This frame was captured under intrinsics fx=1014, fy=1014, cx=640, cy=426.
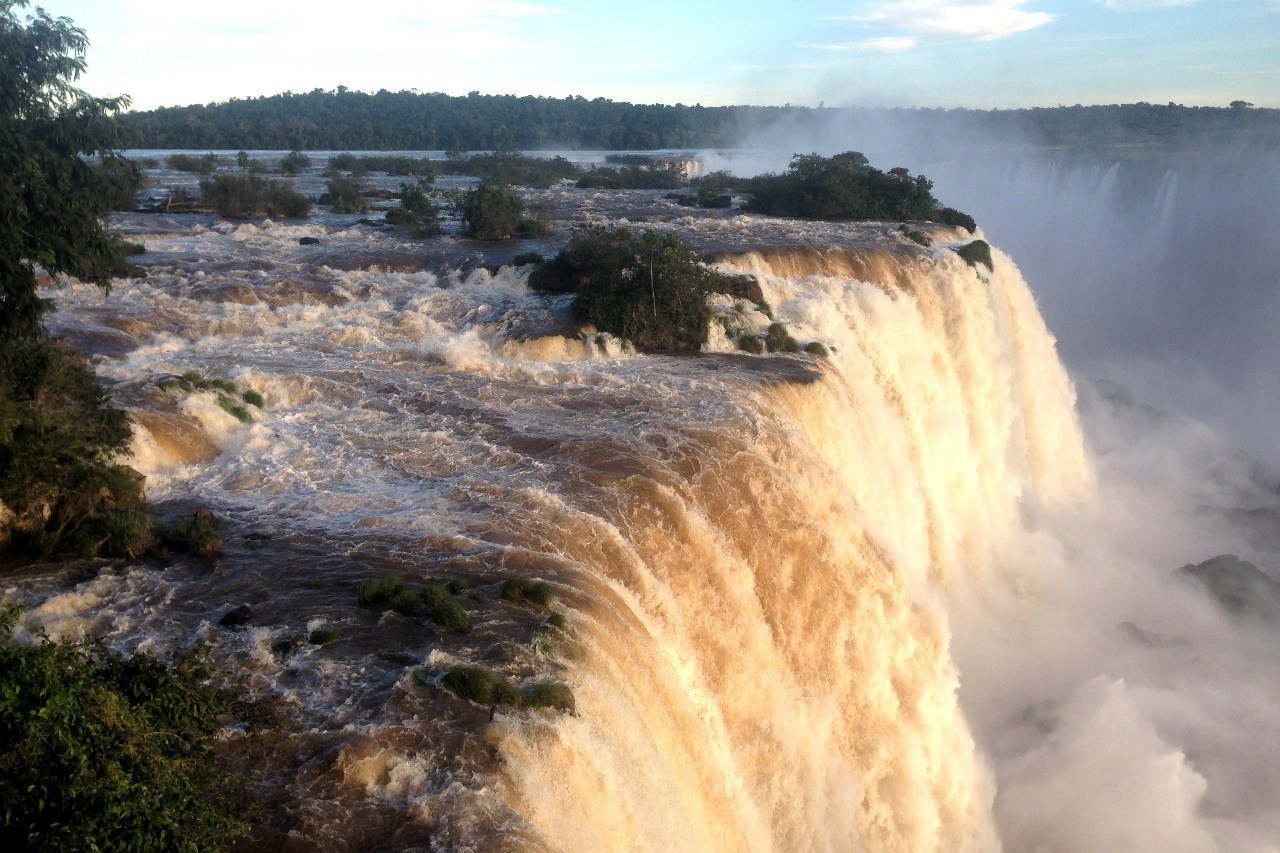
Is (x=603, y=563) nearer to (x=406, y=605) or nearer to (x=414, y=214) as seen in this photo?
(x=406, y=605)

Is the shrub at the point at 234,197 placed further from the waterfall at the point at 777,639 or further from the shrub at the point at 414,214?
the waterfall at the point at 777,639

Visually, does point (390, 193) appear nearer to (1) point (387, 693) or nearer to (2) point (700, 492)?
(2) point (700, 492)

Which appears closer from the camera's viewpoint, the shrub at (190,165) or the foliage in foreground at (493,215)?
the foliage in foreground at (493,215)

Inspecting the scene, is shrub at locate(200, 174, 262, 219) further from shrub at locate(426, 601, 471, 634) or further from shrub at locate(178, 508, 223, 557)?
shrub at locate(426, 601, 471, 634)

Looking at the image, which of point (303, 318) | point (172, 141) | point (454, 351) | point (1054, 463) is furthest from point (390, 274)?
point (172, 141)

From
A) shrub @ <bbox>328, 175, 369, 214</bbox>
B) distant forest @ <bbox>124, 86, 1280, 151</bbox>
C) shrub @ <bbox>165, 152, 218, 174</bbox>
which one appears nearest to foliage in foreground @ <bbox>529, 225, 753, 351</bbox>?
shrub @ <bbox>328, 175, 369, 214</bbox>

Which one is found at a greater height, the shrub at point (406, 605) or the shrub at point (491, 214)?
the shrub at point (491, 214)

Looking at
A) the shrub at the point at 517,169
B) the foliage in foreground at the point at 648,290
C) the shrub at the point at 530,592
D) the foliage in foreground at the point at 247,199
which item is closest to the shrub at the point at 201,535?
the shrub at the point at 530,592
